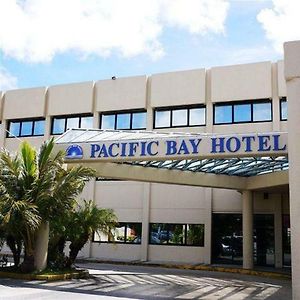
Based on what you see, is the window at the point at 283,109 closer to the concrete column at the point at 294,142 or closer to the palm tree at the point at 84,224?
the palm tree at the point at 84,224

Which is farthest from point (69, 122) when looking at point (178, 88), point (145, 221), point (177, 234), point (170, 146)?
point (170, 146)

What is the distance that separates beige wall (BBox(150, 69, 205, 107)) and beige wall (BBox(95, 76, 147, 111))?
73 cm

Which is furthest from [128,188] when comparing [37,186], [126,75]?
[37,186]

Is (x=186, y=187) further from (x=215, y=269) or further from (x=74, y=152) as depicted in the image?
(x=74, y=152)

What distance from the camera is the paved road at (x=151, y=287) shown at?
13.6 metres

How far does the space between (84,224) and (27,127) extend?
14.1 metres

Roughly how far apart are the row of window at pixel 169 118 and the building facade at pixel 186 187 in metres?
0.06

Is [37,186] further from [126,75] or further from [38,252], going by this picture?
[126,75]

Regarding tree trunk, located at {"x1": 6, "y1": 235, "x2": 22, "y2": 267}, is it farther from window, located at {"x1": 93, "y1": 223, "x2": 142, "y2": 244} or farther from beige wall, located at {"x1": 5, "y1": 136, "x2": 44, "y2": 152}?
beige wall, located at {"x1": 5, "y1": 136, "x2": 44, "y2": 152}

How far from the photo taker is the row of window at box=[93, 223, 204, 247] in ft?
83.5

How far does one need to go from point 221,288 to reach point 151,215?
34.9ft

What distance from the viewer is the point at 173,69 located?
1053 inches

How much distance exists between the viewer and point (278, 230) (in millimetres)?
24094

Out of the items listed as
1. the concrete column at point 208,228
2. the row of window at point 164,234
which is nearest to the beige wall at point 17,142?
the row of window at point 164,234
